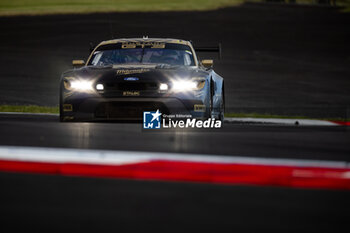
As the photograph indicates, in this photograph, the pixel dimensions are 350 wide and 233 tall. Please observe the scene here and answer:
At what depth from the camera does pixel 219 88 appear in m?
12.7

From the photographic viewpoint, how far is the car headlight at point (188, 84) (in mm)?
10828

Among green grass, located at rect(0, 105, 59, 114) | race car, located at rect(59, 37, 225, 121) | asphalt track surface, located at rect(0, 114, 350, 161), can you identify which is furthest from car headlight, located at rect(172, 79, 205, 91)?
green grass, located at rect(0, 105, 59, 114)

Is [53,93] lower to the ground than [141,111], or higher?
A: lower

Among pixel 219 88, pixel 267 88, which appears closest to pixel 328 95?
pixel 267 88

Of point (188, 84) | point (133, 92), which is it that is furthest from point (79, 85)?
point (188, 84)

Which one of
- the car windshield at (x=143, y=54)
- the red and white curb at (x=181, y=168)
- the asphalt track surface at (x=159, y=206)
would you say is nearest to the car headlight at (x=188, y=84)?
the car windshield at (x=143, y=54)

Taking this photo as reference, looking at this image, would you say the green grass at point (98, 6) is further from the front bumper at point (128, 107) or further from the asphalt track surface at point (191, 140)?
the front bumper at point (128, 107)

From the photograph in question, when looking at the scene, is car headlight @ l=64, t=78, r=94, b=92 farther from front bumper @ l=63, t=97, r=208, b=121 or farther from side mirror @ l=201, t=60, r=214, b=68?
side mirror @ l=201, t=60, r=214, b=68

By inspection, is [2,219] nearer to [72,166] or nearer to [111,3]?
[72,166]

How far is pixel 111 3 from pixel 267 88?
2741 cm

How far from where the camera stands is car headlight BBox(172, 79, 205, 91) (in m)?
10.8

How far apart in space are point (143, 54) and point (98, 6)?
4056 cm

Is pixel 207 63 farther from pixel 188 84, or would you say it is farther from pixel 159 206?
pixel 159 206

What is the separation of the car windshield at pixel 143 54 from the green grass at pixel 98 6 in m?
37.6
